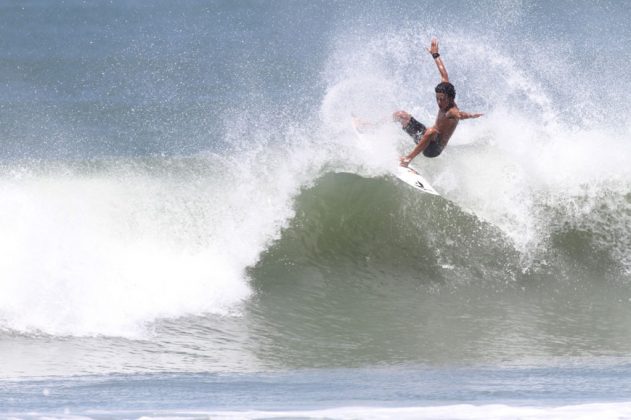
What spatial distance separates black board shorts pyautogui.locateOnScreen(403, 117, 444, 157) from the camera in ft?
36.4

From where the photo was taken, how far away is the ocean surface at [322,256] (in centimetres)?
749

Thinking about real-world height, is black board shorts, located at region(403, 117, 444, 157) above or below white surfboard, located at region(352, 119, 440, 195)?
above

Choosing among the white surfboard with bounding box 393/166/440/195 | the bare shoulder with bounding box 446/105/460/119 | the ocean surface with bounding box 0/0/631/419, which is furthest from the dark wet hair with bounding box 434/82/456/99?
the ocean surface with bounding box 0/0/631/419

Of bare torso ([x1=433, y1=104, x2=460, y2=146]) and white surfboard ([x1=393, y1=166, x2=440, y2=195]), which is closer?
bare torso ([x1=433, y1=104, x2=460, y2=146])

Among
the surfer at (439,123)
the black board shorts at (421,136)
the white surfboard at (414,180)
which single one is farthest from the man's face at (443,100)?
the white surfboard at (414,180)

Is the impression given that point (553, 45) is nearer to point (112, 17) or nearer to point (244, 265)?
point (112, 17)

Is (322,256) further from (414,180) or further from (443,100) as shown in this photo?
(443,100)

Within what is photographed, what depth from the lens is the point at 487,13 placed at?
27.1m

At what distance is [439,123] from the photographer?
432 inches

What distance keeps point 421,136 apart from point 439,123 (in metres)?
0.46

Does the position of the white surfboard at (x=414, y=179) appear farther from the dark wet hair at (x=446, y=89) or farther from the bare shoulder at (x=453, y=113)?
the dark wet hair at (x=446, y=89)

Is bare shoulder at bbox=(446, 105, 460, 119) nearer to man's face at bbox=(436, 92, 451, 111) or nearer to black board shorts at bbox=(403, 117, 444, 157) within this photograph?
man's face at bbox=(436, 92, 451, 111)

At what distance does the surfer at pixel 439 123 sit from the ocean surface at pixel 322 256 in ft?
3.25

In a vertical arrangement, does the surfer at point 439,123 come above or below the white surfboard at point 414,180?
above
